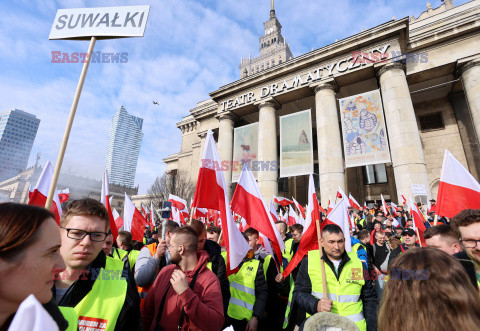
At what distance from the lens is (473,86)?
15.8 meters

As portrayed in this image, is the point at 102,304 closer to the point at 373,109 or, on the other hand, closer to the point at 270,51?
the point at 373,109

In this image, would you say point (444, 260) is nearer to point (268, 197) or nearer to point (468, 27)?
point (268, 197)

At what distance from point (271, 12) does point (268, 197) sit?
9132 centimetres

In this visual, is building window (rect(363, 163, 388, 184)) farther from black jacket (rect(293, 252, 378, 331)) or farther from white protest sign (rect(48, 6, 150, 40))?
white protest sign (rect(48, 6, 150, 40))

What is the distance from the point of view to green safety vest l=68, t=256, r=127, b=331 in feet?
5.65

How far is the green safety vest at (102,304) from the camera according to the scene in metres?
1.72

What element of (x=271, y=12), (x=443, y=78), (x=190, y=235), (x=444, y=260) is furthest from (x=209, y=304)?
(x=271, y=12)

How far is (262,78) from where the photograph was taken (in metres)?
23.2

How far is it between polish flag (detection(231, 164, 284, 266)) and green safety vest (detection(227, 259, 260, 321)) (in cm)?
55

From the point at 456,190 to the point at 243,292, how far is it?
3672 millimetres

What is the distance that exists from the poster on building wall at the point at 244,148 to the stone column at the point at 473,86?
15192 mm

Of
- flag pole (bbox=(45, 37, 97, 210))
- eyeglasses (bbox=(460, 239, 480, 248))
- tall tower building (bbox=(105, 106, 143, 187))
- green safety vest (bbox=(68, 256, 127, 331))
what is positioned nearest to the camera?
green safety vest (bbox=(68, 256, 127, 331))

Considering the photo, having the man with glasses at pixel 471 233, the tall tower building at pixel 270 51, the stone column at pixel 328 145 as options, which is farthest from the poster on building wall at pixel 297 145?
the tall tower building at pixel 270 51

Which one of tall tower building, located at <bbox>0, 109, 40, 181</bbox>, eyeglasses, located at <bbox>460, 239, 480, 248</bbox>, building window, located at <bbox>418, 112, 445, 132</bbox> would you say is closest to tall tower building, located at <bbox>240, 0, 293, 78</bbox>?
building window, located at <bbox>418, 112, 445, 132</bbox>
